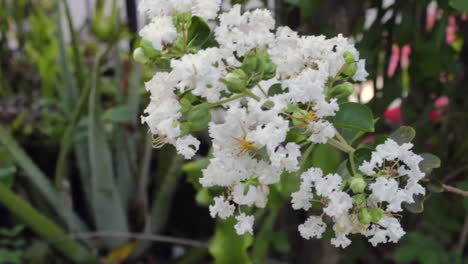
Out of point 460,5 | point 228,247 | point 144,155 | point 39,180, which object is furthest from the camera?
point 144,155

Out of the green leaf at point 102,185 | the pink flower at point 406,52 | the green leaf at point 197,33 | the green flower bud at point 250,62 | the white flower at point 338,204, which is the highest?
the green leaf at point 197,33

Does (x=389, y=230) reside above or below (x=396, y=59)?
above

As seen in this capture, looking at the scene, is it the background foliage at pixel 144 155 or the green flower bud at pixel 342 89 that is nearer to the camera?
the green flower bud at pixel 342 89

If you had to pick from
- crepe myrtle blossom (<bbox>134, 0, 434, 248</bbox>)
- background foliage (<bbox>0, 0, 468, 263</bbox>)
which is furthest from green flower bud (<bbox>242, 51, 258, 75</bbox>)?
background foliage (<bbox>0, 0, 468, 263</bbox>)

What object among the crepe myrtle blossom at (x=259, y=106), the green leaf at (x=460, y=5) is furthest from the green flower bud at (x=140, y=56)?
the green leaf at (x=460, y=5)

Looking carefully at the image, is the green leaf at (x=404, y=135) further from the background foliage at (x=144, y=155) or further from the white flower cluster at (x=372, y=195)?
the background foliage at (x=144, y=155)

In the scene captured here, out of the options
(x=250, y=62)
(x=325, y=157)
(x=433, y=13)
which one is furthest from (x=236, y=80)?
(x=433, y=13)

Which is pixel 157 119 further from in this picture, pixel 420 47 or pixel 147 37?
pixel 420 47

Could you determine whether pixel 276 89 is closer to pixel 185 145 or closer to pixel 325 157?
pixel 185 145
